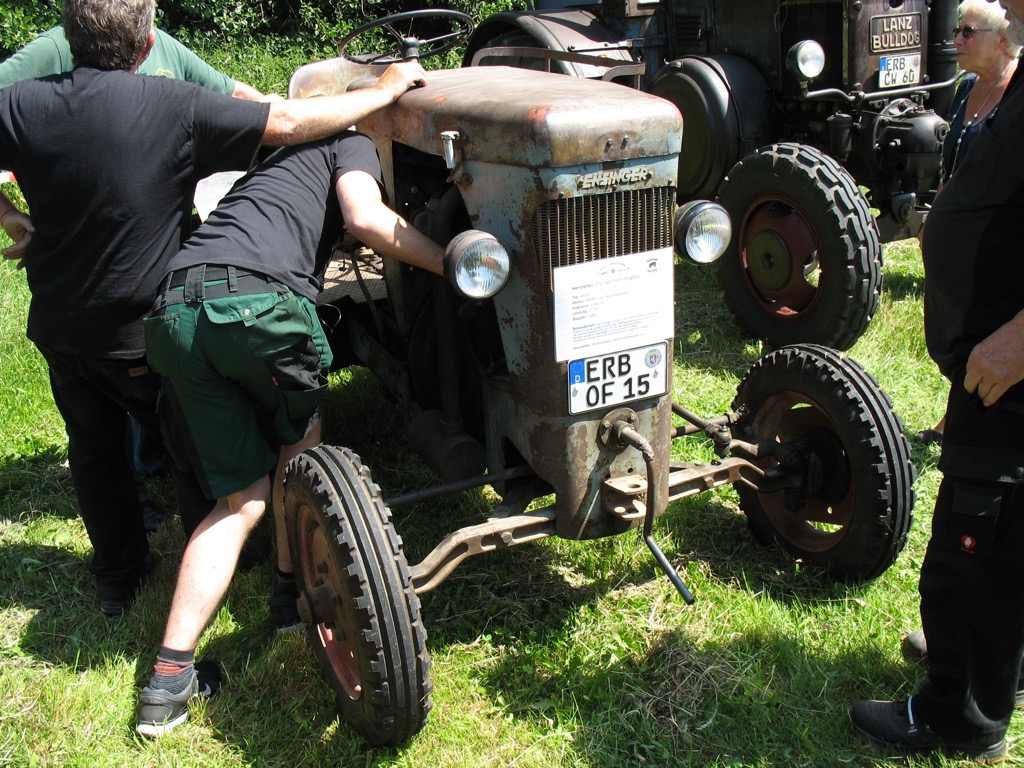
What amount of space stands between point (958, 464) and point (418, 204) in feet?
6.52

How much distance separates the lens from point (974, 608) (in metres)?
2.35

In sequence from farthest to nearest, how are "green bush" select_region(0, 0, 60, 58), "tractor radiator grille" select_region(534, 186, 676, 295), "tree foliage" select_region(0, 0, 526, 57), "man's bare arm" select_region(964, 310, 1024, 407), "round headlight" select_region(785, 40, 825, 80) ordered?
"tree foliage" select_region(0, 0, 526, 57), "green bush" select_region(0, 0, 60, 58), "round headlight" select_region(785, 40, 825, 80), "tractor radiator grille" select_region(534, 186, 676, 295), "man's bare arm" select_region(964, 310, 1024, 407)

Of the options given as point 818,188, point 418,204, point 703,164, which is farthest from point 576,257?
point 703,164

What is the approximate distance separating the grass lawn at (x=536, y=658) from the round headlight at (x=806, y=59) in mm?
2276

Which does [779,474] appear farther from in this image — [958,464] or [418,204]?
A: [418,204]

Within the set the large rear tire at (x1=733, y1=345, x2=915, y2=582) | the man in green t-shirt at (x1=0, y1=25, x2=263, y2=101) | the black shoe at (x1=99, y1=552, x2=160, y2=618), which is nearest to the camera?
the large rear tire at (x1=733, y1=345, x2=915, y2=582)

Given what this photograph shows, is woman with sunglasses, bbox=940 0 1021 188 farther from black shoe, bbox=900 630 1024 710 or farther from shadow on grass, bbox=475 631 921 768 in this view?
shadow on grass, bbox=475 631 921 768

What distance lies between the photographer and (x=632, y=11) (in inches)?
262

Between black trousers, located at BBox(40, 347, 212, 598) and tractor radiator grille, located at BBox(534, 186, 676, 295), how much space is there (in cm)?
139

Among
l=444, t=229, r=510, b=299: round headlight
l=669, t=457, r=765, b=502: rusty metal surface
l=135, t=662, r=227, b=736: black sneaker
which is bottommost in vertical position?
l=135, t=662, r=227, b=736: black sneaker

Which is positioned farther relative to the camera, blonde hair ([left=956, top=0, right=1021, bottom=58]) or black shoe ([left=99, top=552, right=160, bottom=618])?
blonde hair ([left=956, top=0, right=1021, bottom=58])

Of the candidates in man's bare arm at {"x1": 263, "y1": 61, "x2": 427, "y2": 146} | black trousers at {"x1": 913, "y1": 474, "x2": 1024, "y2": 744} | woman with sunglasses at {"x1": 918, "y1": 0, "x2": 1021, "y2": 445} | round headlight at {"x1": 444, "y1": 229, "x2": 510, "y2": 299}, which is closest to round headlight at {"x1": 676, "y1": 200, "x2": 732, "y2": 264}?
round headlight at {"x1": 444, "y1": 229, "x2": 510, "y2": 299}

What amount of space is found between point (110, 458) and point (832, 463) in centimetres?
246

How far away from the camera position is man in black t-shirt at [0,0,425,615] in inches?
110
